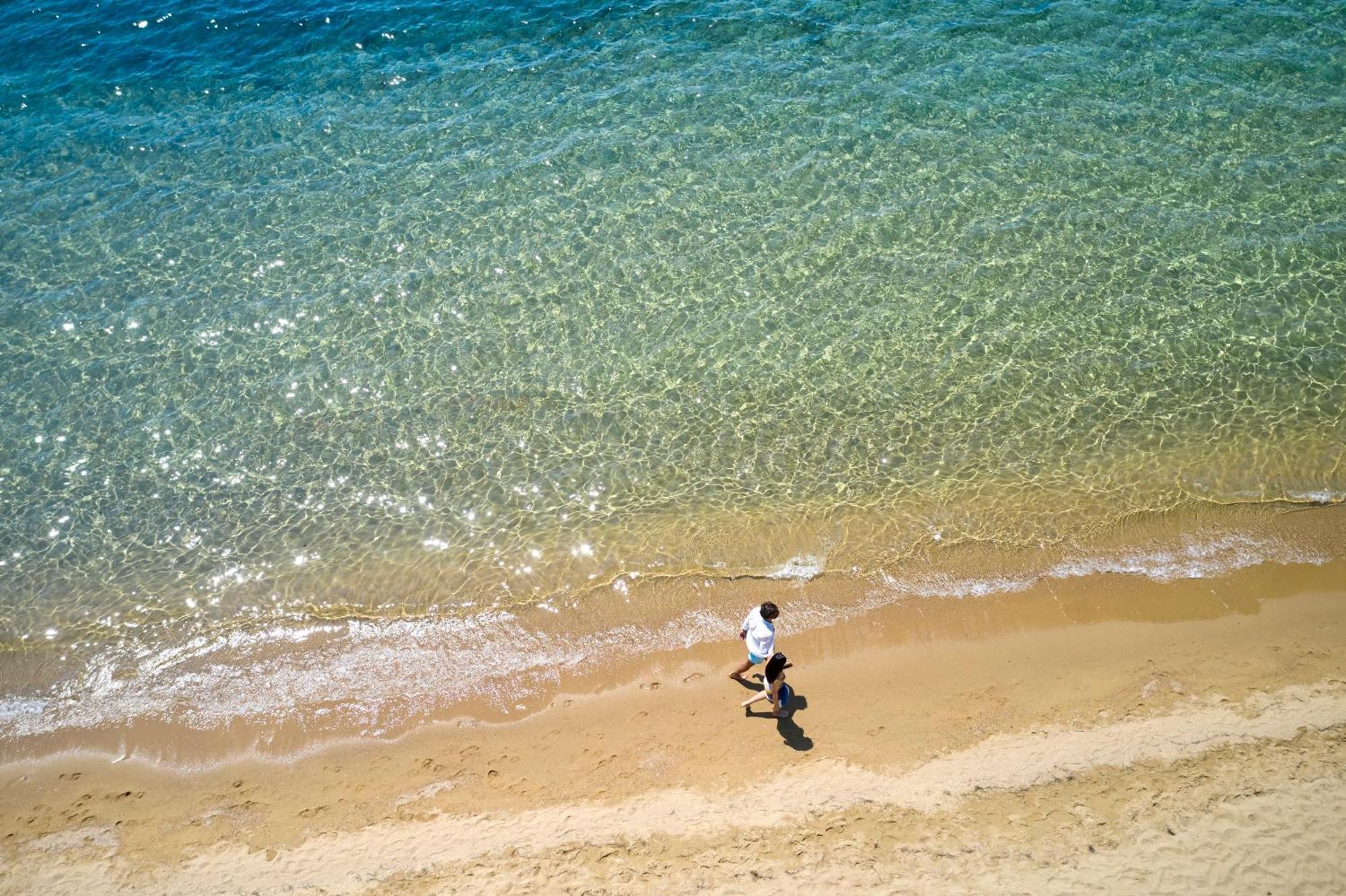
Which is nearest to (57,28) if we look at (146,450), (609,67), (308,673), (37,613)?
(609,67)

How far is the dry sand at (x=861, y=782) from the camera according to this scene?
31.2 feet

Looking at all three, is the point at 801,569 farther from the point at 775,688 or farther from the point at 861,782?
the point at 861,782

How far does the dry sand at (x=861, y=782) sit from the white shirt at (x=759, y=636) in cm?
86

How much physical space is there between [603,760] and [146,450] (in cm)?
938

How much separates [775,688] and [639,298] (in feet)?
27.2

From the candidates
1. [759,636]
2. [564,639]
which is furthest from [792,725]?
[564,639]

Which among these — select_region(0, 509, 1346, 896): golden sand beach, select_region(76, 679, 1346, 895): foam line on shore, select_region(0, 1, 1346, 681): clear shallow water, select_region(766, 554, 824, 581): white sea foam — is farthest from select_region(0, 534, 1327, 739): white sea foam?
select_region(76, 679, 1346, 895): foam line on shore

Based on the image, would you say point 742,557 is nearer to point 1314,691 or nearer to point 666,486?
point 666,486

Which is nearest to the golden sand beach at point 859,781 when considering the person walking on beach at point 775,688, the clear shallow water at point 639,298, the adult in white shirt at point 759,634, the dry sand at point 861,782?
the dry sand at point 861,782

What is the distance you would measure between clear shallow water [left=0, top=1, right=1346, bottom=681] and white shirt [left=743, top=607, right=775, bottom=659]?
81.4 inches

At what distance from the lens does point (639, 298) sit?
16672 mm

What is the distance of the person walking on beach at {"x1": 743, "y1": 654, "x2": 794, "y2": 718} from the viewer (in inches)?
423

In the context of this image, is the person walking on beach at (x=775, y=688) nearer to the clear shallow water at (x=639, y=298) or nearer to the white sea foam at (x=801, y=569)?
the white sea foam at (x=801, y=569)

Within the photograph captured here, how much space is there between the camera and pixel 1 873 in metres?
10.3
